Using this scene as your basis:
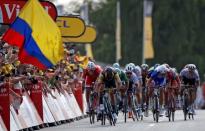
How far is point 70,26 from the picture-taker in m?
32.1

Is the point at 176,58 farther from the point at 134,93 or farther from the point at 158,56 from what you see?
the point at 134,93

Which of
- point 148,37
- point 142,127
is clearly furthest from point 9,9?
point 148,37

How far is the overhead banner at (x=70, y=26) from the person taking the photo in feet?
105

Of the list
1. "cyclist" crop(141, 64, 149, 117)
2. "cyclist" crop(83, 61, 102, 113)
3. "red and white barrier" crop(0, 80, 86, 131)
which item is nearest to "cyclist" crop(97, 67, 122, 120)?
"red and white barrier" crop(0, 80, 86, 131)

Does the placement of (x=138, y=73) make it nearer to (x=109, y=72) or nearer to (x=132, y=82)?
(x=132, y=82)

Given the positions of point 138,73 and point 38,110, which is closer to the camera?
point 38,110

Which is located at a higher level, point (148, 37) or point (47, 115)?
point (148, 37)

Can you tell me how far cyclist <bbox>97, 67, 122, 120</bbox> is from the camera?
28188mm

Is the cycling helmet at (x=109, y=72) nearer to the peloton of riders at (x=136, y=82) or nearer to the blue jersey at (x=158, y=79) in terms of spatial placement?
the peloton of riders at (x=136, y=82)

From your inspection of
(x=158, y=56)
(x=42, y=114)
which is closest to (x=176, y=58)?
(x=158, y=56)

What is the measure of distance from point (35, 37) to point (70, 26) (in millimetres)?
6558

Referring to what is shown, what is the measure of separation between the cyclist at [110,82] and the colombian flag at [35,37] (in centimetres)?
236

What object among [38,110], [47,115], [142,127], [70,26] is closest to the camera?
[142,127]

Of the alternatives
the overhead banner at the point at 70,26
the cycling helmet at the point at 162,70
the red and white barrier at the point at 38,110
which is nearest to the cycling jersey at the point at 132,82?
the cycling helmet at the point at 162,70
